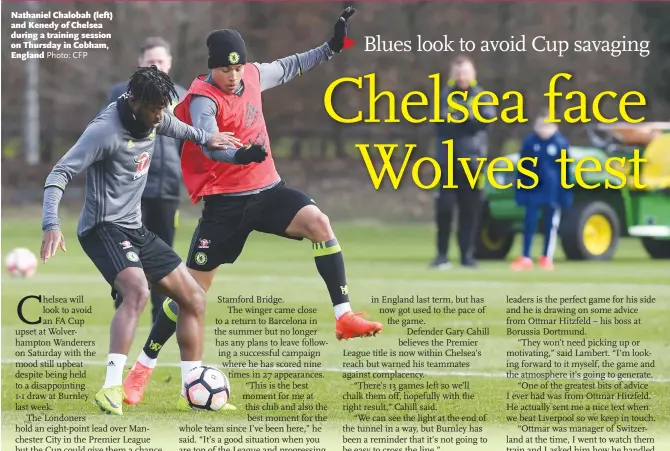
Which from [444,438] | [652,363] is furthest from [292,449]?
[652,363]

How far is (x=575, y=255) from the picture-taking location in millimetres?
19828

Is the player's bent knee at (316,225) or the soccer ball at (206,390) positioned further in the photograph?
the player's bent knee at (316,225)

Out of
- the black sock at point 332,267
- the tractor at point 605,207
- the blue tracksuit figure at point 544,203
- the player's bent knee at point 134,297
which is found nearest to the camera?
the player's bent knee at point 134,297

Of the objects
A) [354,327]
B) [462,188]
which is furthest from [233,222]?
[462,188]

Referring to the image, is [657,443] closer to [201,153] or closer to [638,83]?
[201,153]

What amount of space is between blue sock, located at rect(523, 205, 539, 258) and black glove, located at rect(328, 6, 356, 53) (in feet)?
28.5

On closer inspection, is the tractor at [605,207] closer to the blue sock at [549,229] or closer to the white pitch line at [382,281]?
the blue sock at [549,229]

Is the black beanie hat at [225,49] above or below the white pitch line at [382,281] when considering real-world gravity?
above

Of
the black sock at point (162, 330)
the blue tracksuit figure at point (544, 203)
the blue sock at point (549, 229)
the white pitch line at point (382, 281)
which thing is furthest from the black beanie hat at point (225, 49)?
the blue sock at point (549, 229)

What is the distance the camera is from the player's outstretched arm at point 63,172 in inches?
316

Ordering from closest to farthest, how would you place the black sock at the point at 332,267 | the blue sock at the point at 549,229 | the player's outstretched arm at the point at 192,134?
the player's outstretched arm at the point at 192,134 → the black sock at the point at 332,267 → the blue sock at the point at 549,229

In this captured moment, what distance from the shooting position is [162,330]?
9.32 m

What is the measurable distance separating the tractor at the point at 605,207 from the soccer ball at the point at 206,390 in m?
10.6

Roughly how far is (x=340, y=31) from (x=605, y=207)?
34.3 feet
